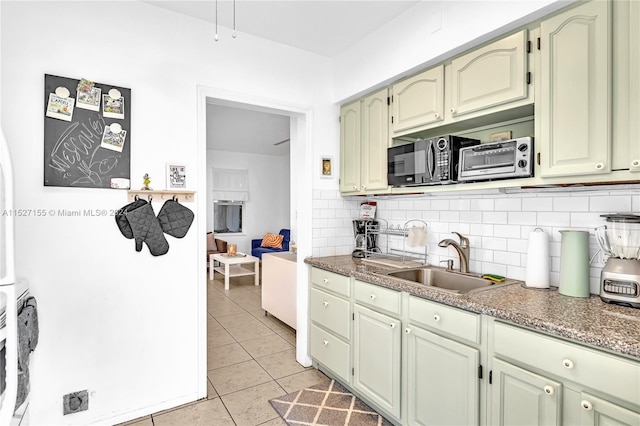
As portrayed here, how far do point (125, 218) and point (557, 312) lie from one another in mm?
2301

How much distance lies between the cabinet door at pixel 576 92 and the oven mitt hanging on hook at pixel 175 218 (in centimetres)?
208

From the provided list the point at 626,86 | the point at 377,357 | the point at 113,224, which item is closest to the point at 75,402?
the point at 113,224

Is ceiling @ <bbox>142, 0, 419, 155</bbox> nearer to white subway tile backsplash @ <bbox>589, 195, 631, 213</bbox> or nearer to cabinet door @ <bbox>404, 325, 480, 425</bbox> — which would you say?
white subway tile backsplash @ <bbox>589, 195, 631, 213</bbox>

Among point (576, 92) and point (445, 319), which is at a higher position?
point (576, 92)

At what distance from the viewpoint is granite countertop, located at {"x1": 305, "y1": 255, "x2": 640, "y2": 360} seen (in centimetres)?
117

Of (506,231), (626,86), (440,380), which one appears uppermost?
(626,86)

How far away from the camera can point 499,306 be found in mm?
1513

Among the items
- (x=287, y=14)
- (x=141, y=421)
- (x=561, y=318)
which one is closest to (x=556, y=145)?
(x=561, y=318)

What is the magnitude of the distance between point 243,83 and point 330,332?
1.97 metres

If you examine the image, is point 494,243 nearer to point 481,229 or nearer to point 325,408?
point 481,229

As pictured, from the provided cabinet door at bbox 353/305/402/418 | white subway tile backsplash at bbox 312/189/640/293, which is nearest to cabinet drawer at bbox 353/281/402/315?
cabinet door at bbox 353/305/402/418

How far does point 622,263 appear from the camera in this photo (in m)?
1.48

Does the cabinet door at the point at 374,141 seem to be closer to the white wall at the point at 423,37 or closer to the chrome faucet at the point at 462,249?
the white wall at the point at 423,37

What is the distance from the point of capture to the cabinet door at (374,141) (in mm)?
2568
